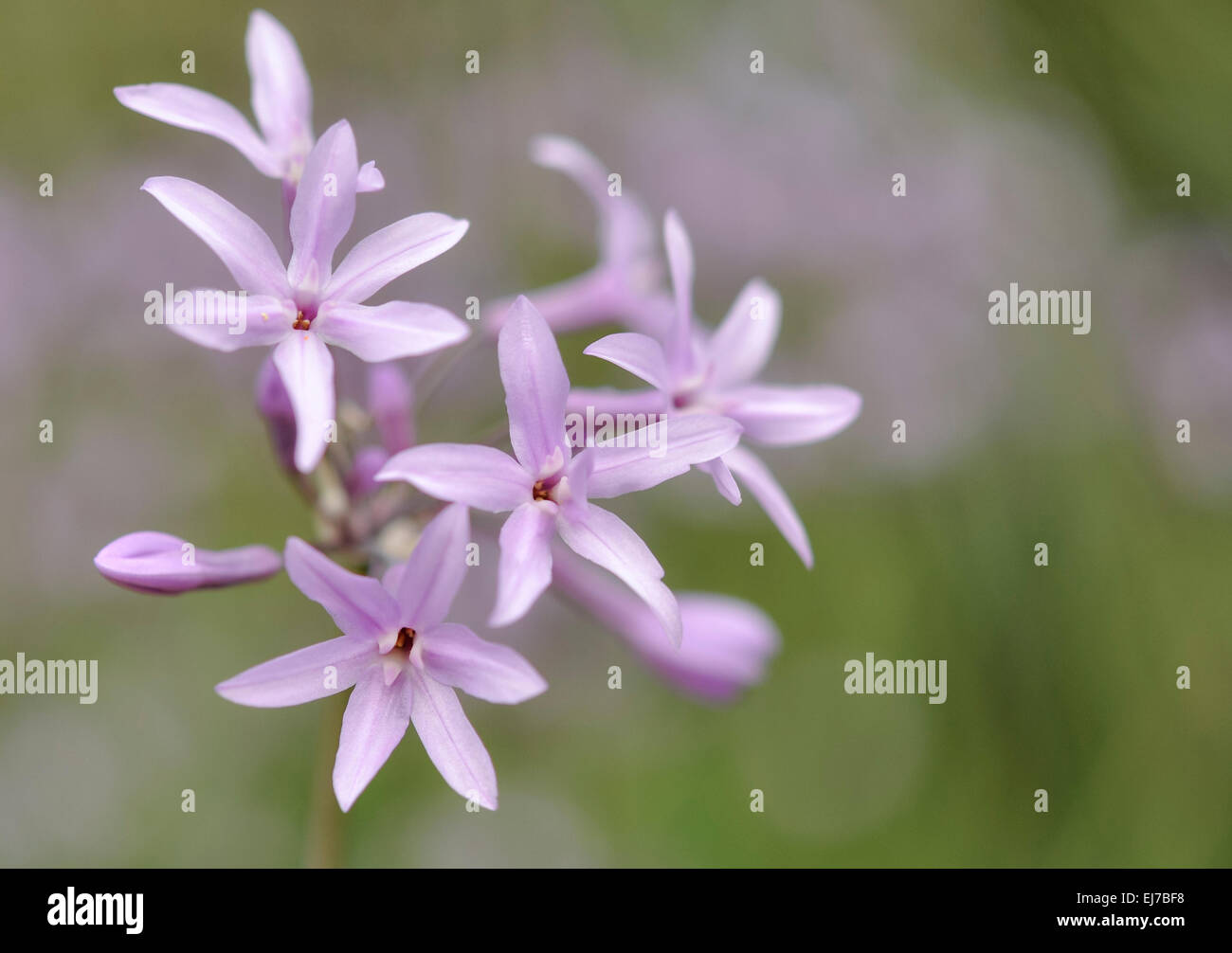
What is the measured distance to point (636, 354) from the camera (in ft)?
6.67

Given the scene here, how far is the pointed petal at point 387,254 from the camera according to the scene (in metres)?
1.98

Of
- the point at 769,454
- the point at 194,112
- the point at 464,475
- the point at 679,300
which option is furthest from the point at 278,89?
the point at 769,454

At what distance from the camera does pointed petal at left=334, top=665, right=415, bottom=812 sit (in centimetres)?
187

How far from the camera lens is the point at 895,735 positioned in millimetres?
4543

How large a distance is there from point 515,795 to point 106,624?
2.03 m

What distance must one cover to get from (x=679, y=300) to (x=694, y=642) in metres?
1.10

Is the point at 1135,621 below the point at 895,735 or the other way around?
the other way around

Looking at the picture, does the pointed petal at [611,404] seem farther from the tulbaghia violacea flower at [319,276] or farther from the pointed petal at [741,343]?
the tulbaghia violacea flower at [319,276]

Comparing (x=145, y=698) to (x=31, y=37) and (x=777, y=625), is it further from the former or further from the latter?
(x=31, y=37)

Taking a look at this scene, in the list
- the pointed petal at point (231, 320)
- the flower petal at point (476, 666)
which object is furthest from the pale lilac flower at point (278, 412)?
the flower petal at point (476, 666)

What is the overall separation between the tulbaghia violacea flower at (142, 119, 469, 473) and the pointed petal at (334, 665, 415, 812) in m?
0.52

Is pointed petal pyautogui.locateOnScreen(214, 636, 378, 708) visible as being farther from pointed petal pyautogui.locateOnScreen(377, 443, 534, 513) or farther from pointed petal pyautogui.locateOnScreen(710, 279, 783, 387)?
pointed petal pyautogui.locateOnScreen(710, 279, 783, 387)
